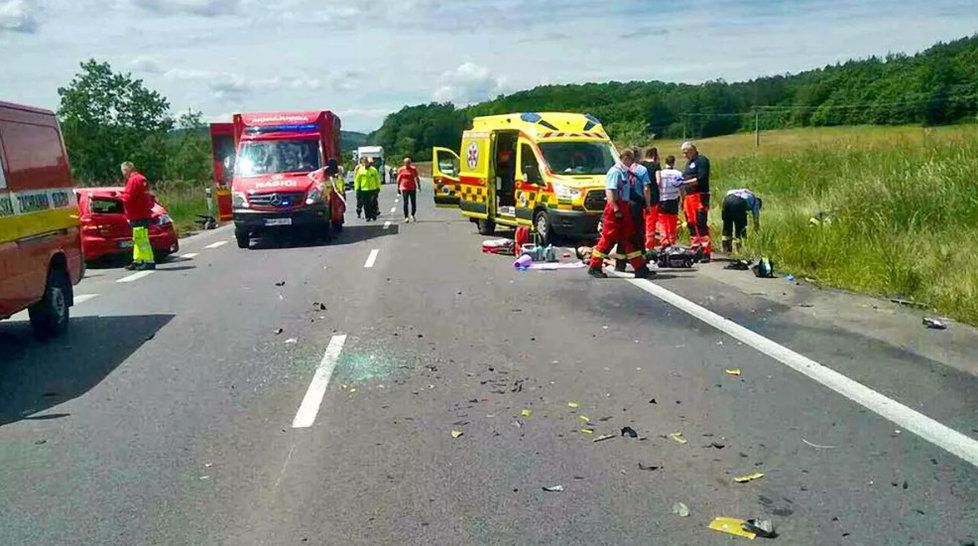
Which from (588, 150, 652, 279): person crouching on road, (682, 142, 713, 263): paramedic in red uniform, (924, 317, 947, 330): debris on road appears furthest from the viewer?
(682, 142, 713, 263): paramedic in red uniform

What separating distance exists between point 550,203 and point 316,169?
632 centimetres

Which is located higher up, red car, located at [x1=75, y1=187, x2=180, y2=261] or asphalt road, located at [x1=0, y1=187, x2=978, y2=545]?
red car, located at [x1=75, y1=187, x2=180, y2=261]

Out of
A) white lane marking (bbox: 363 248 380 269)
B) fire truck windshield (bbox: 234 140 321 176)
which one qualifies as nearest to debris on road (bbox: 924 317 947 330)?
white lane marking (bbox: 363 248 380 269)

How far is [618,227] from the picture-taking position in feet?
43.9

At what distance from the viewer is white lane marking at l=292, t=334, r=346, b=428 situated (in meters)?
6.35

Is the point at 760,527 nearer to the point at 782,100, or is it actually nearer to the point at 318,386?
the point at 318,386

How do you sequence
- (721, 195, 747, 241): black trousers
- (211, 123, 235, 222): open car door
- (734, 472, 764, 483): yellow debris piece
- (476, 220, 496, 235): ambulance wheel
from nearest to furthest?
(734, 472, 764, 483): yellow debris piece, (721, 195, 747, 241): black trousers, (476, 220, 496, 235): ambulance wheel, (211, 123, 235, 222): open car door

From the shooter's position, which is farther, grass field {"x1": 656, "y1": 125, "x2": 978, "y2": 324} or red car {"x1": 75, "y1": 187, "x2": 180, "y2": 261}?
red car {"x1": 75, "y1": 187, "x2": 180, "y2": 261}

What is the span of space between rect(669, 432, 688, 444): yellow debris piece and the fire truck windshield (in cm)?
1605

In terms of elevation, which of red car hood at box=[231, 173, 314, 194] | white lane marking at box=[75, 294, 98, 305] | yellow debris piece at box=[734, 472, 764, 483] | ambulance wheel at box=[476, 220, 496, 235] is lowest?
ambulance wheel at box=[476, 220, 496, 235]

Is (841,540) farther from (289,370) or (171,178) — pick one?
(171,178)

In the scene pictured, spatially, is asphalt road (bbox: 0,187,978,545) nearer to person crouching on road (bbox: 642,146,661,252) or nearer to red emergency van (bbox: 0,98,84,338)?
red emergency van (bbox: 0,98,84,338)

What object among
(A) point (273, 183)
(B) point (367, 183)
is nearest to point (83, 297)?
(A) point (273, 183)

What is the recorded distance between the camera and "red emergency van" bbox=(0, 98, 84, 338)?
8391 millimetres
